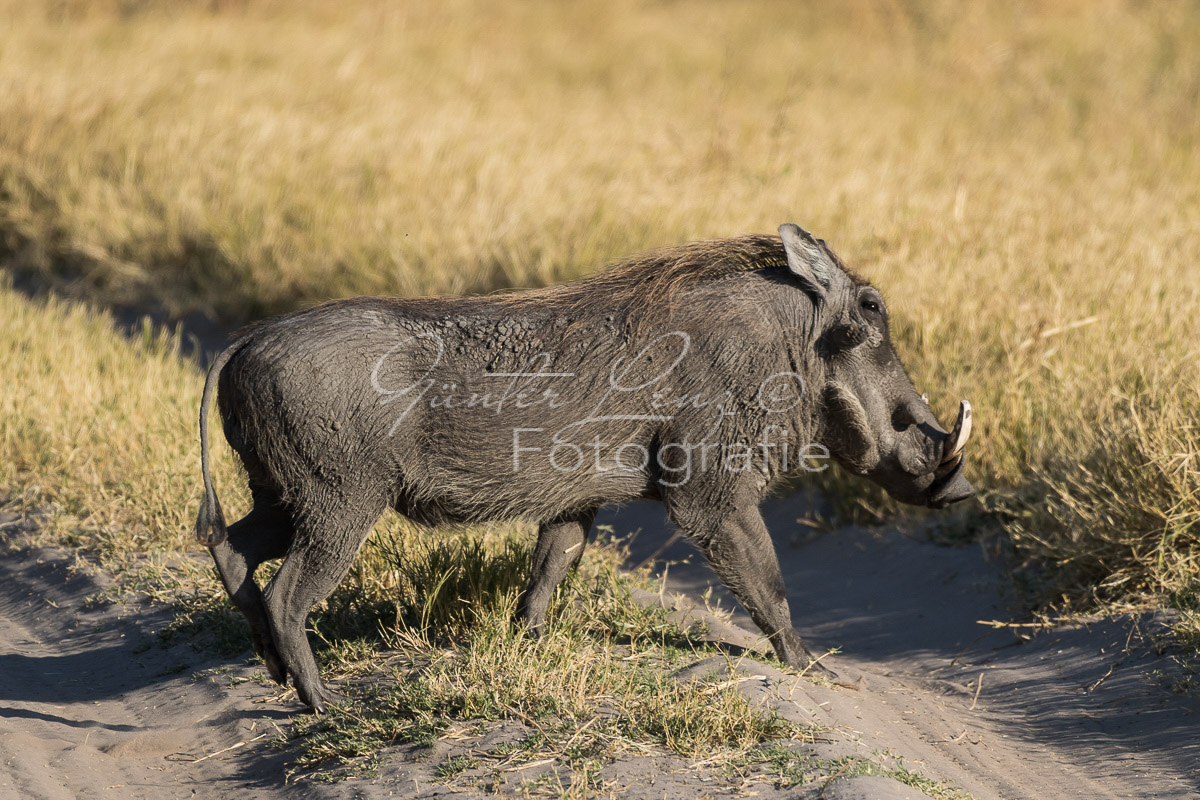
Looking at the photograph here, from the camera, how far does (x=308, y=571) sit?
A: 3760mm

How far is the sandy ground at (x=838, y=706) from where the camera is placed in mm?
3547

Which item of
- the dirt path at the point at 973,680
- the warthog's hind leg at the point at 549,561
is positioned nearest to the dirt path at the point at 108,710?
the warthog's hind leg at the point at 549,561

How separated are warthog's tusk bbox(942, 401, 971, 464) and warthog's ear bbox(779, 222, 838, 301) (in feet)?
2.03

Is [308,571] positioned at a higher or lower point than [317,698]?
higher

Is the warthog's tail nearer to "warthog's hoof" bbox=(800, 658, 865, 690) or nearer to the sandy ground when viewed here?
the sandy ground

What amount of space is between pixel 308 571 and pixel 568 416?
0.92 meters

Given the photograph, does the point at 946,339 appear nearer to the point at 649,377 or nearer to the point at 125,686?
the point at 649,377

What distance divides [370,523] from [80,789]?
3.59 ft

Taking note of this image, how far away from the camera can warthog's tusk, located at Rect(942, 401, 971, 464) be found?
4.23 meters

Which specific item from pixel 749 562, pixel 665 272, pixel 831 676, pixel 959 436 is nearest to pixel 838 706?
pixel 831 676

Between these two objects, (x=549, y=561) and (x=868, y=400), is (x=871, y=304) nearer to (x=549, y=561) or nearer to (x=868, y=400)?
(x=868, y=400)

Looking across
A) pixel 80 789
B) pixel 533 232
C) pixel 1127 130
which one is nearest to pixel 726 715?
pixel 80 789

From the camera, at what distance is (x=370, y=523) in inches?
148

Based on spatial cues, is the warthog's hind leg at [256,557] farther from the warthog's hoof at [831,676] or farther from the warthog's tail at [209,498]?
the warthog's hoof at [831,676]
